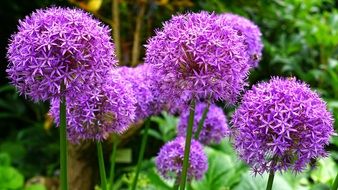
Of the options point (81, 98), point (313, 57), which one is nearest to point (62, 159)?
point (81, 98)

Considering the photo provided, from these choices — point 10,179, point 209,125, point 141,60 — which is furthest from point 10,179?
Result: point 209,125

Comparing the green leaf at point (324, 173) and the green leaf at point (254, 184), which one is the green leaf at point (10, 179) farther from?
the green leaf at point (324, 173)

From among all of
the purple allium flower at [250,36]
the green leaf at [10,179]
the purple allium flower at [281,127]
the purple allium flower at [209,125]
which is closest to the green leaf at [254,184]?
the purple allium flower at [209,125]

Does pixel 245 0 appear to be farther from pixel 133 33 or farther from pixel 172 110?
pixel 172 110

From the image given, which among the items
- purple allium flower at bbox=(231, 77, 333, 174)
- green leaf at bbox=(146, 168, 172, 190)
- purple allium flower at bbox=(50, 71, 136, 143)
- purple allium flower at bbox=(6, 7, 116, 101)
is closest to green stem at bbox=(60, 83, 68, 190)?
purple allium flower at bbox=(6, 7, 116, 101)

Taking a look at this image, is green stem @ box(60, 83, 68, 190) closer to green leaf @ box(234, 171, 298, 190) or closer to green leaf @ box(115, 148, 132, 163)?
green leaf @ box(234, 171, 298, 190)

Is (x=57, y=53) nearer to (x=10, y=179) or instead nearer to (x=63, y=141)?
(x=63, y=141)

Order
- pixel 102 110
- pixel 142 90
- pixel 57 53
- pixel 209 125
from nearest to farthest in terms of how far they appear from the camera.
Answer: pixel 57 53, pixel 102 110, pixel 142 90, pixel 209 125
